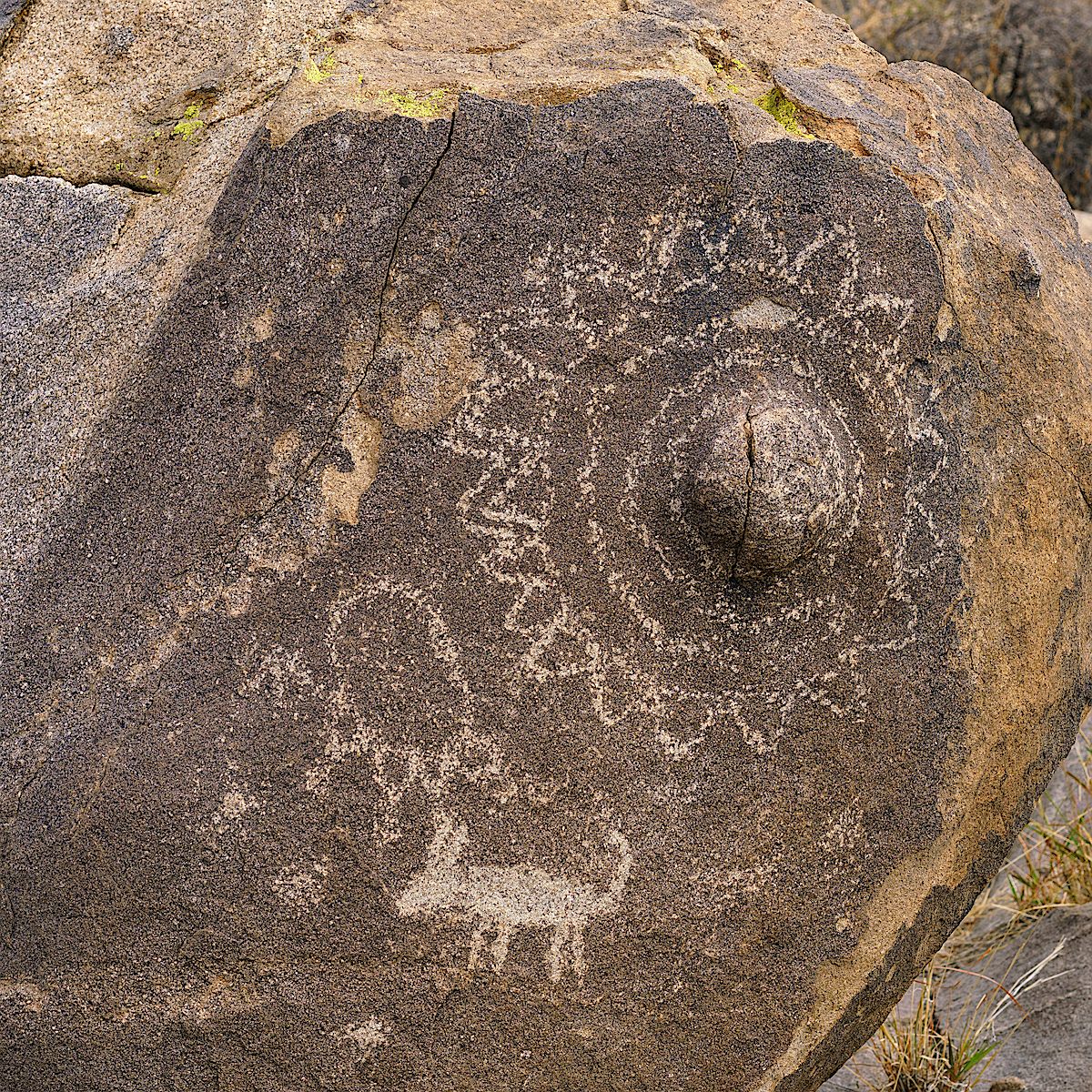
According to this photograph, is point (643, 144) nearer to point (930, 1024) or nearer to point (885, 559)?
point (885, 559)

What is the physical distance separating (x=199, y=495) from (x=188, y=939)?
0.40 m

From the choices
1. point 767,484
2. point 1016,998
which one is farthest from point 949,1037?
point 767,484

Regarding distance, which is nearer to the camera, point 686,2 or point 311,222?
point 311,222

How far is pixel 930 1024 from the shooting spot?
1890mm

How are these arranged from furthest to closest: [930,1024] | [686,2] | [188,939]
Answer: [930,1024] < [686,2] < [188,939]

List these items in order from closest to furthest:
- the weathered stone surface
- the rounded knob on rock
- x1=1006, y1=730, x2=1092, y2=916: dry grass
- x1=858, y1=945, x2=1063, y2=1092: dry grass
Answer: the rounded knob on rock < x1=858, y1=945, x2=1063, y2=1092: dry grass < x1=1006, y1=730, x2=1092, y2=916: dry grass < the weathered stone surface

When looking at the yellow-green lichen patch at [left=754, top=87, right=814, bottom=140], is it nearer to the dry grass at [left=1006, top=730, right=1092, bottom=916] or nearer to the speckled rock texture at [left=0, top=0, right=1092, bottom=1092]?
the speckled rock texture at [left=0, top=0, right=1092, bottom=1092]

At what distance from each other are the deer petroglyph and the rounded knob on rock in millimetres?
337

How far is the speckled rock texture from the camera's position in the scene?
3.96ft

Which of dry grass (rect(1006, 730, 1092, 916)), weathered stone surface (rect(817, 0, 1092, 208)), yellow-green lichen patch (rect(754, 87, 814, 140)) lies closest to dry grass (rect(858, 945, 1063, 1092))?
dry grass (rect(1006, 730, 1092, 916))

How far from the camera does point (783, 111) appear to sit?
133 centimetres

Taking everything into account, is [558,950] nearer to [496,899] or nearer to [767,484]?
[496,899]

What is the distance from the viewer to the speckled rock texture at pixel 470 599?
1207mm

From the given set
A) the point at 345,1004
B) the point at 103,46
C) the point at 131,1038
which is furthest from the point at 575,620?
the point at 103,46
